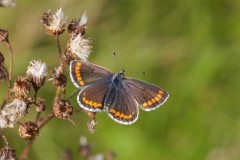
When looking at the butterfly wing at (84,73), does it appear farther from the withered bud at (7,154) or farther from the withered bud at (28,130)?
the withered bud at (7,154)

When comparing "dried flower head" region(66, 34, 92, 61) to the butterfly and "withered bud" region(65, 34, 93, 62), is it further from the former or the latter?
the butterfly

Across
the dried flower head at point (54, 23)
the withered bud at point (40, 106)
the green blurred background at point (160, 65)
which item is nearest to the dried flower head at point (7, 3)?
the dried flower head at point (54, 23)

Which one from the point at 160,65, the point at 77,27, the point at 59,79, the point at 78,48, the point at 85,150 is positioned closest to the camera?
the point at 59,79

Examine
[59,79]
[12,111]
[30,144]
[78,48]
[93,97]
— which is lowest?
[30,144]

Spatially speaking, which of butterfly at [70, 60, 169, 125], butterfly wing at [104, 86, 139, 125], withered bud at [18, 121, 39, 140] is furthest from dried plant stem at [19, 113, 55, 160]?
butterfly wing at [104, 86, 139, 125]

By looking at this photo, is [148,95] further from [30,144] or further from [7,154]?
[7,154]

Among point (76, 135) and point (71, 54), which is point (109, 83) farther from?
point (76, 135)

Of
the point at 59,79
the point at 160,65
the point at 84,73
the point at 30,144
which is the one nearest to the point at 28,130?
the point at 30,144
